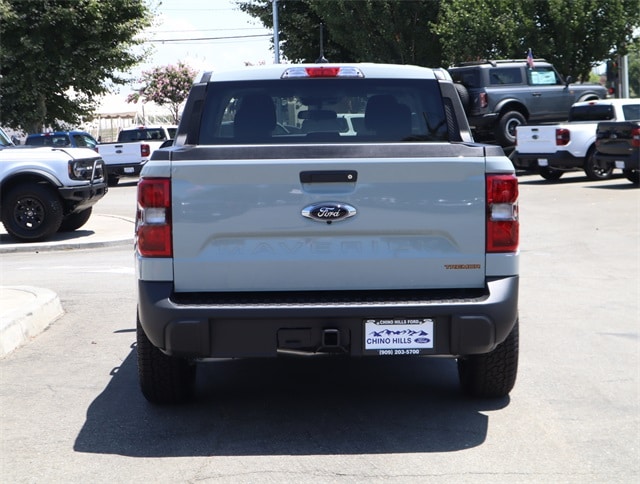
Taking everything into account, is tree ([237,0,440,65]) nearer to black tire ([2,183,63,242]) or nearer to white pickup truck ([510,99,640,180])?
white pickup truck ([510,99,640,180])

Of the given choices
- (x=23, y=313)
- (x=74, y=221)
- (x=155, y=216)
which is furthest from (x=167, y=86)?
(x=155, y=216)

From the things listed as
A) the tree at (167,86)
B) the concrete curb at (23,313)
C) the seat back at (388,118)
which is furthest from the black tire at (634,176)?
the tree at (167,86)

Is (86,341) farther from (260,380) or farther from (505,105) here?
(505,105)

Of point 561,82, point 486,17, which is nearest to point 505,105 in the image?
point 561,82

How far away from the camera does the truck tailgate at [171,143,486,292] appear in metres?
5.26

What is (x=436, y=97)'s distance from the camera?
21.0ft

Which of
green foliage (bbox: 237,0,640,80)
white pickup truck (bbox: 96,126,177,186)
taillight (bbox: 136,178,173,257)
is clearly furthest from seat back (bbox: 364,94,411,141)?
green foliage (bbox: 237,0,640,80)

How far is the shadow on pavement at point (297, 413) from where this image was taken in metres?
5.38

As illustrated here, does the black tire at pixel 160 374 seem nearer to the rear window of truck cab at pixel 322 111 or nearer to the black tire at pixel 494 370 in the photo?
the rear window of truck cab at pixel 322 111

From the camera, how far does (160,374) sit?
5930mm

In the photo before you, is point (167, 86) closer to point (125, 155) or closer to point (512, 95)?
point (125, 155)

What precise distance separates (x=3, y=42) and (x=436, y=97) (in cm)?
2907

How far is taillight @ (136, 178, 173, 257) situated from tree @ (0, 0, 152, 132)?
92.3 ft

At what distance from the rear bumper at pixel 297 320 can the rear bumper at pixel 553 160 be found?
18.9 metres
